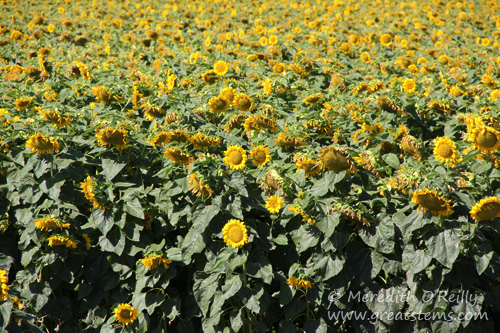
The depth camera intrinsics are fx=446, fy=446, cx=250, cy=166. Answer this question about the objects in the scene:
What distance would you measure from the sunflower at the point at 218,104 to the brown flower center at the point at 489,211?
79.3 inches

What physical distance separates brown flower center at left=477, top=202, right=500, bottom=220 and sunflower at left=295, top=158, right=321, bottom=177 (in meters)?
0.95

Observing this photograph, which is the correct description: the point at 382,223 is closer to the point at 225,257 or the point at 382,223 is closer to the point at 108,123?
the point at 225,257

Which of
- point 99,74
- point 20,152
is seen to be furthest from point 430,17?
point 20,152

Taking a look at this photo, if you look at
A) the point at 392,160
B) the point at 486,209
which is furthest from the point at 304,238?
the point at 486,209

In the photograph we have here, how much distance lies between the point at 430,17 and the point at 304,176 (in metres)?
8.02

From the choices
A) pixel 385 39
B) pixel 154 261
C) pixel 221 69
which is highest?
pixel 221 69

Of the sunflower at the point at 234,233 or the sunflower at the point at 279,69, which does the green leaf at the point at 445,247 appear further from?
the sunflower at the point at 279,69

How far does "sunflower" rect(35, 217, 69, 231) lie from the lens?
272 cm

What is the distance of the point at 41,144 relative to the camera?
2.82 metres

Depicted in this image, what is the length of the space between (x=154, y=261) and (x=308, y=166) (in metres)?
1.13

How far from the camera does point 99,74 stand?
15.3 feet

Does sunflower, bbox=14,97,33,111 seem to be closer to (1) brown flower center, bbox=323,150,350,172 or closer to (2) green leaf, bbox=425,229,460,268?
(1) brown flower center, bbox=323,150,350,172

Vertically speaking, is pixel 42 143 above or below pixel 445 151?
above

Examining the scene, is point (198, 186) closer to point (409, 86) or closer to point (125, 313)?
point (125, 313)
